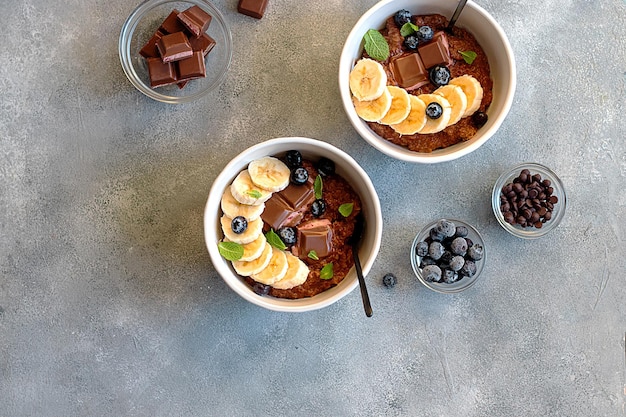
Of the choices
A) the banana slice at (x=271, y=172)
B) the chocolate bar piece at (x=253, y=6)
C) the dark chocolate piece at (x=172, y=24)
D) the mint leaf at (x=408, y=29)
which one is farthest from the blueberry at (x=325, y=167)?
the dark chocolate piece at (x=172, y=24)

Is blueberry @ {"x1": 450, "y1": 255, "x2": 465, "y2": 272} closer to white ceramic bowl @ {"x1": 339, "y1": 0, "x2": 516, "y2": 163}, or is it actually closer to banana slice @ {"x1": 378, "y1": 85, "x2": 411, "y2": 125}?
white ceramic bowl @ {"x1": 339, "y1": 0, "x2": 516, "y2": 163}

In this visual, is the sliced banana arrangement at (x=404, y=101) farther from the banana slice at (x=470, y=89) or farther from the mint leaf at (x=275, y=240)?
the mint leaf at (x=275, y=240)

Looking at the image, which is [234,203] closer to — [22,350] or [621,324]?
[22,350]

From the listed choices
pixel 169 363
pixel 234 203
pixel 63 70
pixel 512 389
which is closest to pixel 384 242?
pixel 234 203

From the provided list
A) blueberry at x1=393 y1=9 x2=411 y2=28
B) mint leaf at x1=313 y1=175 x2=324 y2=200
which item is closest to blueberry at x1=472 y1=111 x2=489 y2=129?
blueberry at x1=393 y1=9 x2=411 y2=28

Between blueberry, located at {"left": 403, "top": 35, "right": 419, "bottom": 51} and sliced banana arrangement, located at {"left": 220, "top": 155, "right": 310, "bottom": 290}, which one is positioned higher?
blueberry, located at {"left": 403, "top": 35, "right": 419, "bottom": 51}

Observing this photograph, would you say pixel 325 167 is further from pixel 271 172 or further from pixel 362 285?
pixel 362 285
